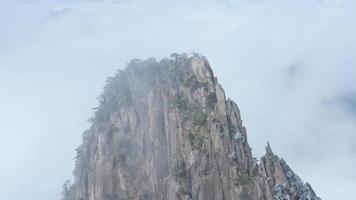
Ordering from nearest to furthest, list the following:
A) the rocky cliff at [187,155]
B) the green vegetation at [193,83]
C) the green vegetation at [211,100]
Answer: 1. the rocky cliff at [187,155]
2. the green vegetation at [211,100]
3. the green vegetation at [193,83]

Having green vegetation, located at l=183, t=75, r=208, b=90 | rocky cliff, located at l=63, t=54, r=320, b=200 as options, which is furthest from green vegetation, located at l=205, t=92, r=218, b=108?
green vegetation, located at l=183, t=75, r=208, b=90

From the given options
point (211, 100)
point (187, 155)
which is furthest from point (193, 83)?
point (187, 155)

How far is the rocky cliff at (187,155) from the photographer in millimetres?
183125

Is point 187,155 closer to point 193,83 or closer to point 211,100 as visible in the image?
point 211,100

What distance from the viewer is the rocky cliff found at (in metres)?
183

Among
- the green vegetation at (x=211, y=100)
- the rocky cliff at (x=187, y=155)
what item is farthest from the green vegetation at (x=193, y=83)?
the green vegetation at (x=211, y=100)

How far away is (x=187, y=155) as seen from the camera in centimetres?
18838

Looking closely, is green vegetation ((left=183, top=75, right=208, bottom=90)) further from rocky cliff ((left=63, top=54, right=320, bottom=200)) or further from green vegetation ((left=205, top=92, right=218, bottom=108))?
green vegetation ((left=205, top=92, right=218, bottom=108))

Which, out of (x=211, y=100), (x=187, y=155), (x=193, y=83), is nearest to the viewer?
(x=187, y=155)

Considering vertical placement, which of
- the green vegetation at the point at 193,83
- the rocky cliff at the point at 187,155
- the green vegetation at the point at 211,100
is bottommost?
the rocky cliff at the point at 187,155

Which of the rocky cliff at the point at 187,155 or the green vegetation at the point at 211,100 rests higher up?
the green vegetation at the point at 211,100

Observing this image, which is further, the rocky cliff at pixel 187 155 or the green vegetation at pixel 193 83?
the green vegetation at pixel 193 83

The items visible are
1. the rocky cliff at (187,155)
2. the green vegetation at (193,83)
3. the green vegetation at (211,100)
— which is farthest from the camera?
the green vegetation at (193,83)

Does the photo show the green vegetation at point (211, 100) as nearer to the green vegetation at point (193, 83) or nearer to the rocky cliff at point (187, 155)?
the rocky cliff at point (187, 155)
